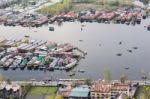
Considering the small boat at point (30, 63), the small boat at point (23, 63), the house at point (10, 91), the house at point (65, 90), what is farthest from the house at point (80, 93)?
the small boat at point (23, 63)

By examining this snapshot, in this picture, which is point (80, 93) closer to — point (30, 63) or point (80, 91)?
point (80, 91)

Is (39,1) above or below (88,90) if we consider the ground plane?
below

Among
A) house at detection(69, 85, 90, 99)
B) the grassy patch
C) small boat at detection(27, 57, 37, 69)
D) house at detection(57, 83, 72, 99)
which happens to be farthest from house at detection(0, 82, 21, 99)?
small boat at detection(27, 57, 37, 69)

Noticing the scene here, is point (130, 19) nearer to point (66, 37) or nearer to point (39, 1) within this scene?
point (66, 37)

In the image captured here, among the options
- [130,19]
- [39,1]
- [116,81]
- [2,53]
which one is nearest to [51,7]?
[39,1]

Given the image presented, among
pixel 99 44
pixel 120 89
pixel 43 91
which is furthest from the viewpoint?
pixel 99 44

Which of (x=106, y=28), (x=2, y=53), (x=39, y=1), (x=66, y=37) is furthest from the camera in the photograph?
(x=39, y=1)

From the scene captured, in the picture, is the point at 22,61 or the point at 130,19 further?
the point at 130,19

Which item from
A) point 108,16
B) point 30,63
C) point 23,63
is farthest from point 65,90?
point 108,16
